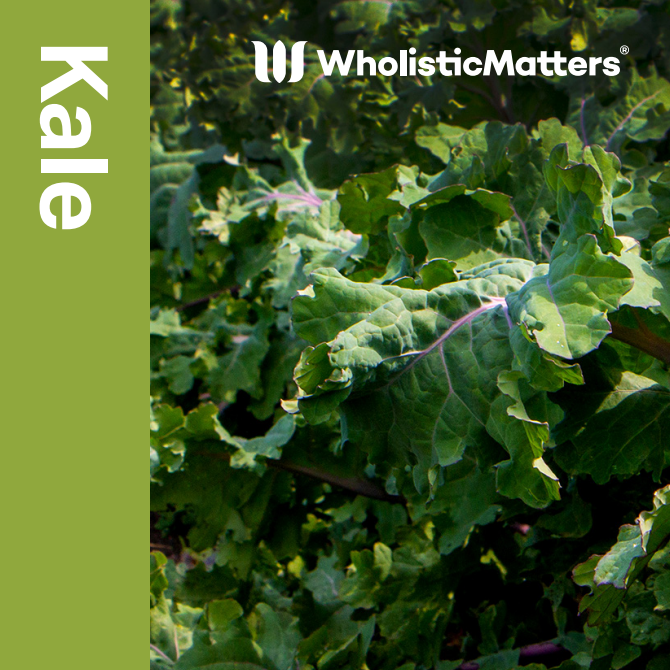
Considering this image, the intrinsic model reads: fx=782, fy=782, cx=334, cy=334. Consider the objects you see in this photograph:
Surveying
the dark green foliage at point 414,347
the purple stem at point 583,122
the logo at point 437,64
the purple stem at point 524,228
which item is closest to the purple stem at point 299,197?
the dark green foliage at point 414,347

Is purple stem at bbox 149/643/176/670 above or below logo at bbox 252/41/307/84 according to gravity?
below

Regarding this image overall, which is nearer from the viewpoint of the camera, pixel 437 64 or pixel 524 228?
pixel 524 228

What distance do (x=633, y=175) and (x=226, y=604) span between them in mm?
1737

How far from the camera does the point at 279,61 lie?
11.3ft

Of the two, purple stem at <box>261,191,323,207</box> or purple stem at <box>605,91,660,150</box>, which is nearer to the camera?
purple stem at <box>605,91,660,150</box>

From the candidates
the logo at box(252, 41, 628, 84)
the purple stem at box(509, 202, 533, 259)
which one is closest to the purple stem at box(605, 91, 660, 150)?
the logo at box(252, 41, 628, 84)

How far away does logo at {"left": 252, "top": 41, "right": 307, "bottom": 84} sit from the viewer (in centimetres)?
341

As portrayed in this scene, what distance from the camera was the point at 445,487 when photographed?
1.90 meters

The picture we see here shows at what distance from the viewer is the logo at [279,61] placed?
341 centimetres

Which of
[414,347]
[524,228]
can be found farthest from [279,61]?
[414,347]

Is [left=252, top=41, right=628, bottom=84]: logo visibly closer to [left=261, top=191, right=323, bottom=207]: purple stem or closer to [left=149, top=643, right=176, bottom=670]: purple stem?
[left=261, top=191, right=323, bottom=207]: purple stem

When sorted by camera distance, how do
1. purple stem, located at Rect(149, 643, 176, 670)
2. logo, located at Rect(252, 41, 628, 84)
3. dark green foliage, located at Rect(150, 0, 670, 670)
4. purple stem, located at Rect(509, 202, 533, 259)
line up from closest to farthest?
dark green foliage, located at Rect(150, 0, 670, 670)
purple stem, located at Rect(509, 202, 533, 259)
purple stem, located at Rect(149, 643, 176, 670)
logo, located at Rect(252, 41, 628, 84)

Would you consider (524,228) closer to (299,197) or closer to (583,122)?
(583,122)

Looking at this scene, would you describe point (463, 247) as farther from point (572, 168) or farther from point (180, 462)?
point (180, 462)
